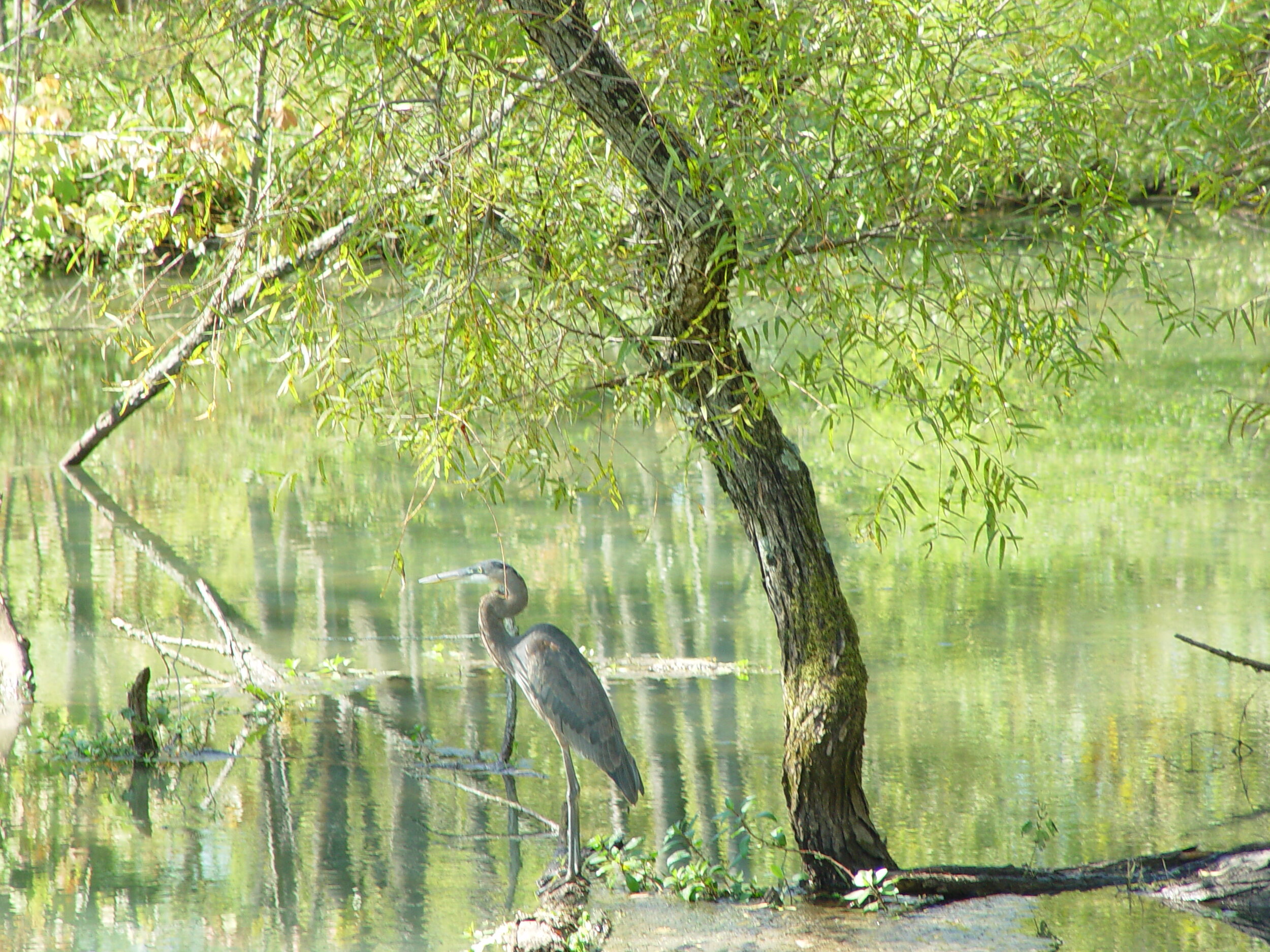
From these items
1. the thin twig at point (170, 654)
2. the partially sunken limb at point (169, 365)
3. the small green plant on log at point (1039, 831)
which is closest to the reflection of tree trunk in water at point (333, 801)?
the thin twig at point (170, 654)

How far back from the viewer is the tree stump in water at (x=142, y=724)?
4.55 meters

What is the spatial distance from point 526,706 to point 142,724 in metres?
1.35

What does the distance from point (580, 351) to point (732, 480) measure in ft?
2.47

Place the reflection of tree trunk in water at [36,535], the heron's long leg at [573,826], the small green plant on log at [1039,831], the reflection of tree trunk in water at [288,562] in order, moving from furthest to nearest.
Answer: the reflection of tree trunk in water at [36,535] < the reflection of tree trunk in water at [288,562] < the small green plant on log at [1039,831] < the heron's long leg at [573,826]

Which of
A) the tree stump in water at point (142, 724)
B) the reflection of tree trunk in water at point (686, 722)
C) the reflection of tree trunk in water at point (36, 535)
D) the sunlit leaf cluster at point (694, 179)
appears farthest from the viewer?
the reflection of tree trunk in water at point (36, 535)

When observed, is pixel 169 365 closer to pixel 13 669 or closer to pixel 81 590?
pixel 81 590

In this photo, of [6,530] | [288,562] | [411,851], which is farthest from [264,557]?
[411,851]

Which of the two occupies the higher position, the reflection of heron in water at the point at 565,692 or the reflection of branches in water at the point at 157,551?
the reflection of branches in water at the point at 157,551

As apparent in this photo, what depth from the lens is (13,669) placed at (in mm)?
5316

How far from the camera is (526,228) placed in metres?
3.33

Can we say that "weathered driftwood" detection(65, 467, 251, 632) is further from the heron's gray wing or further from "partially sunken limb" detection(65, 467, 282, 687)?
the heron's gray wing

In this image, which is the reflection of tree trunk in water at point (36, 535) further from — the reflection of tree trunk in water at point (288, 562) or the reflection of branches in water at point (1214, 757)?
the reflection of branches in water at point (1214, 757)

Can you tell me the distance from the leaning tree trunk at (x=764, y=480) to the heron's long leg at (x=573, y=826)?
1.84 ft

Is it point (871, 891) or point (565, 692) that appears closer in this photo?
point (871, 891)
